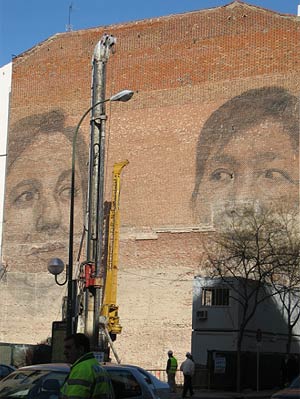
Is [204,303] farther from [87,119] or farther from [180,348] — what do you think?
[87,119]

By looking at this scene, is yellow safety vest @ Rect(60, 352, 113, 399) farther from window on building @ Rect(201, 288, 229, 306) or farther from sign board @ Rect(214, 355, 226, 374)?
window on building @ Rect(201, 288, 229, 306)

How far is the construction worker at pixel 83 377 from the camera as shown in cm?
641

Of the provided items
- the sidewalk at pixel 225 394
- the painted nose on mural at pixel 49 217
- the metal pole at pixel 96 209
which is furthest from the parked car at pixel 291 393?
the painted nose on mural at pixel 49 217

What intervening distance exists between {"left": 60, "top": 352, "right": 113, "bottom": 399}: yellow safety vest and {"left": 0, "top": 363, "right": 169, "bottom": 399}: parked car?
3.00 metres

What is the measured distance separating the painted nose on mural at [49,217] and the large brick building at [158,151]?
66 mm

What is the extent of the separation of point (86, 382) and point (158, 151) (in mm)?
33449

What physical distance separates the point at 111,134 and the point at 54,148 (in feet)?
12.6

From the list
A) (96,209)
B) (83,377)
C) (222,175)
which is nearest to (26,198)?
(222,175)

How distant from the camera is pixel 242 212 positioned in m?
36.5

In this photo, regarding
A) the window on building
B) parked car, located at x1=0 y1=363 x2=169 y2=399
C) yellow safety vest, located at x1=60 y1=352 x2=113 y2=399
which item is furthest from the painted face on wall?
yellow safety vest, located at x1=60 y1=352 x2=113 y2=399

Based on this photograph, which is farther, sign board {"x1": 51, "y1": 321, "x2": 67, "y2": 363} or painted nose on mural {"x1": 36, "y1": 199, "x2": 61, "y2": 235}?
painted nose on mural {"x1": 36, "y1": 199, "x2": 61, "y2": 235}

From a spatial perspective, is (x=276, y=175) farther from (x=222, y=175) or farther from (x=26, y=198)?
(x=26, y=198)

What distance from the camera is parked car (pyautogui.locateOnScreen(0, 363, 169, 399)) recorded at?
9.57m

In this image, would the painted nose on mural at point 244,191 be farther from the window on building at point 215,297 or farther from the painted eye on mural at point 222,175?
the window on building at point 215,297
